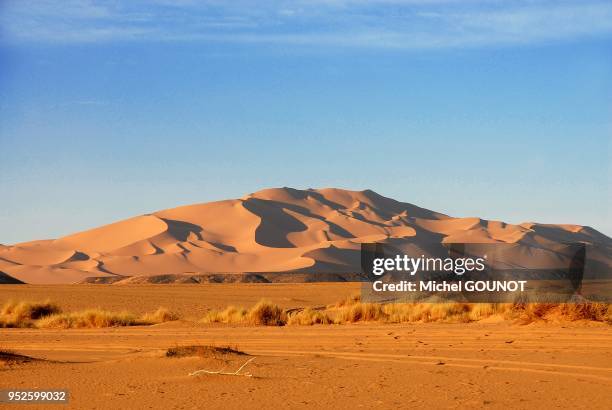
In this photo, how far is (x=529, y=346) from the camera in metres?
14.9

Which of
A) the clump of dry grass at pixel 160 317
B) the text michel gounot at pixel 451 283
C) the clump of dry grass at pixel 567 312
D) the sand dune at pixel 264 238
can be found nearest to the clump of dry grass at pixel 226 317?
the clump of dry grass at pixel 160 317

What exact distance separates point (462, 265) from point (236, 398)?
21536mm

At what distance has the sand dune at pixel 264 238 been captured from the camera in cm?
8762

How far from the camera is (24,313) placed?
25.2 m

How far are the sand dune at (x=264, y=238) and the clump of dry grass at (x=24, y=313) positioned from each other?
5294 cm

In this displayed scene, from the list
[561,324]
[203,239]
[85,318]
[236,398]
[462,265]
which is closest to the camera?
[236,398]

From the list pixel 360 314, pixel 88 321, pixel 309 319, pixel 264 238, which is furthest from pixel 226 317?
pixel 264 238

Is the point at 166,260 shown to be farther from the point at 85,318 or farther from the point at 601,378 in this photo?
the point at 601,378

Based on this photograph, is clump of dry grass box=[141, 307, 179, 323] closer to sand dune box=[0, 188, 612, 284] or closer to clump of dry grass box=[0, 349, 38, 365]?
clump of dry grass box=[0, 349, 38, 365]

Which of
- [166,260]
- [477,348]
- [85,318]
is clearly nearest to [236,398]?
[477,348]

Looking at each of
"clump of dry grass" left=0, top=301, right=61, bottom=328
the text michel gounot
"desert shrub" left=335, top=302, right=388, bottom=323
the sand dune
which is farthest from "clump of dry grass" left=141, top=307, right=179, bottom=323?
the sand dune

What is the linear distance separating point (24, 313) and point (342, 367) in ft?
50.1

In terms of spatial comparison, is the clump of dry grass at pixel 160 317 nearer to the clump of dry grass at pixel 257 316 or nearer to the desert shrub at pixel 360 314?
the clump of dry grass at pixel 257 316

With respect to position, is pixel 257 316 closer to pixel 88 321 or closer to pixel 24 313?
pixel 88 321
